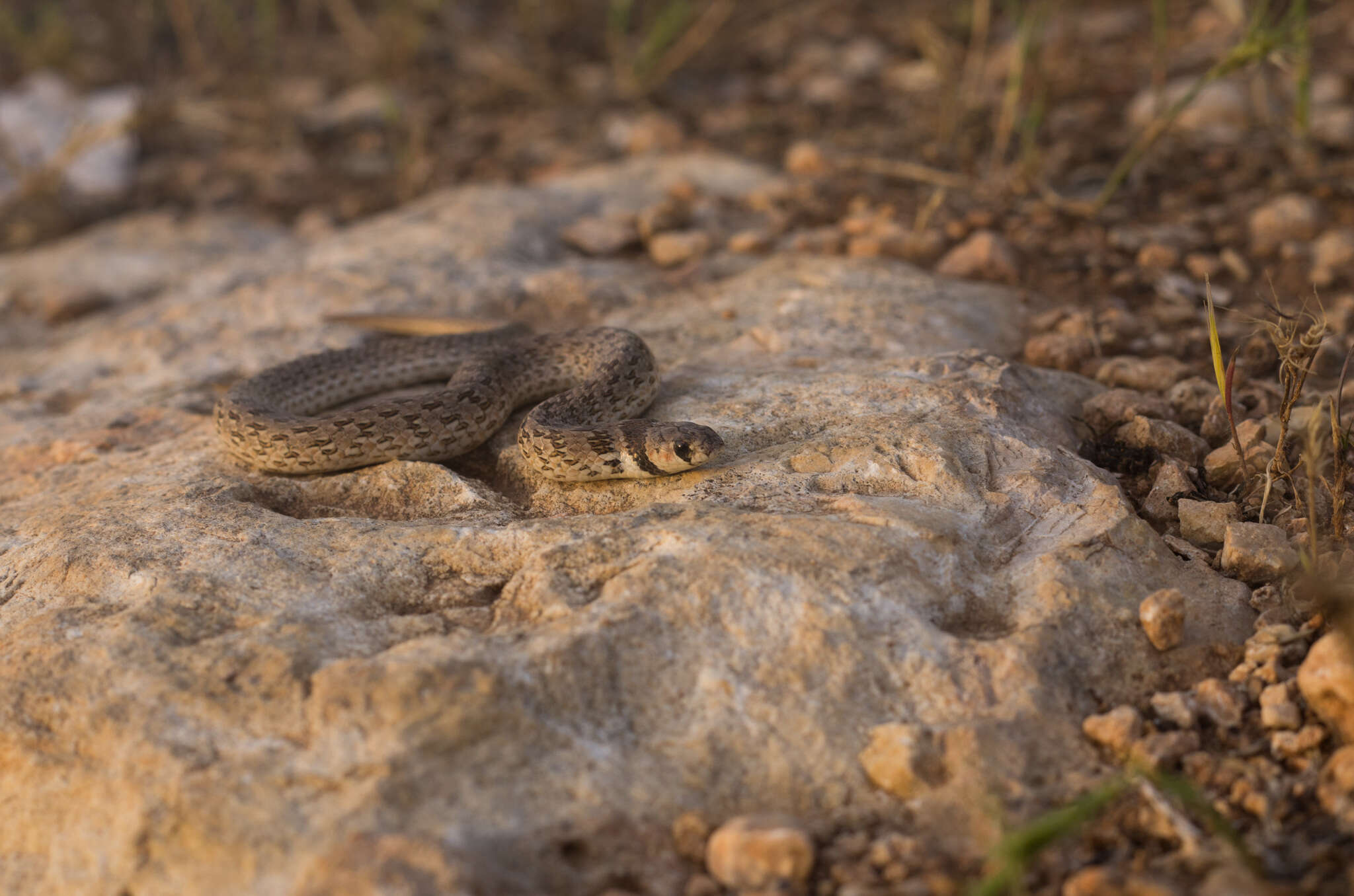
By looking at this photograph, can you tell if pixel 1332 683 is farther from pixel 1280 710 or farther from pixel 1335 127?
pixel 1335 127

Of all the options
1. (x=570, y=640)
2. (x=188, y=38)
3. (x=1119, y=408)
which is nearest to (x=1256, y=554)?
(x=1119, y=408)

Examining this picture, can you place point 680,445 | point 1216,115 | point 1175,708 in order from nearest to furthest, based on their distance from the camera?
point 1175,708
point 680,445
point 1216,115

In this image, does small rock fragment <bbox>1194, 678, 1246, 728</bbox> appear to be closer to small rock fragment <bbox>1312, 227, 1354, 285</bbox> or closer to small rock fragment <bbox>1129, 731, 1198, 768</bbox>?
small rock fragment <bbox>1129, 731, 1198, 768</bbox>

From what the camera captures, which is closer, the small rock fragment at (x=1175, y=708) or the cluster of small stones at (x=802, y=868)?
the cluster of small stones at (x=802, y=868)

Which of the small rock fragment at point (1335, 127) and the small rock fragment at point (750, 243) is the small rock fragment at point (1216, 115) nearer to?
the small rock fragment at point (1335, 127)

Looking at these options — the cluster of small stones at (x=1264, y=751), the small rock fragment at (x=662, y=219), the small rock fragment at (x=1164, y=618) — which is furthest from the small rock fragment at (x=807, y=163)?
the cluster of small stones at (x=1264, y=751)

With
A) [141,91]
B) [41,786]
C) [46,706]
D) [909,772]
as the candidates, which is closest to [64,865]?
[41,786]

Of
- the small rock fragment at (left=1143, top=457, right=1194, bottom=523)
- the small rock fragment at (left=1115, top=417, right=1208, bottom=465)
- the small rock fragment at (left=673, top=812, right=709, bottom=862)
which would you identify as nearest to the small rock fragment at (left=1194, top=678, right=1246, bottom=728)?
the small rock fragment at (left=1143, top=457, right=1194, bottom=523)
